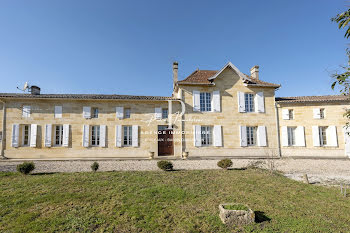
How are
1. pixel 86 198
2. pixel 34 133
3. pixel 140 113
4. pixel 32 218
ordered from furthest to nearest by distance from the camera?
pixel 140 113 < pixel 34 133 < pixel 86 198 < pixel 32 218

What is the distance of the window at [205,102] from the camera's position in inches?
548

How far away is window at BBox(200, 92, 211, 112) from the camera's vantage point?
13.9 metres

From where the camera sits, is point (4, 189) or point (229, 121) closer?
point (4, 189)

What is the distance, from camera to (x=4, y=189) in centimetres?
560

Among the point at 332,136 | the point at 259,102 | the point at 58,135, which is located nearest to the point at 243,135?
the point at 259,102

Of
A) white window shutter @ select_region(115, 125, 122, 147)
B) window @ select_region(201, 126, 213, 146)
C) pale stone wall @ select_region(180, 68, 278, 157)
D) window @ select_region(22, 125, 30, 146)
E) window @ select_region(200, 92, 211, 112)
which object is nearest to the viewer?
window @ select_region(22, 125, 30, 146)

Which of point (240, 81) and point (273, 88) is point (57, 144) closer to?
point (240, 81)

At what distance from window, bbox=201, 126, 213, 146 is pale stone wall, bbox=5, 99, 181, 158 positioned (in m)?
1.88

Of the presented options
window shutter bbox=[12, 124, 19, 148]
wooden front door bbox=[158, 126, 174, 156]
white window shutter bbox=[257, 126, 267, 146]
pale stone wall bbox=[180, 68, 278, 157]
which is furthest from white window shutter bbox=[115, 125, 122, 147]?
white window shutter bbox=[257, 126, 267, 146]

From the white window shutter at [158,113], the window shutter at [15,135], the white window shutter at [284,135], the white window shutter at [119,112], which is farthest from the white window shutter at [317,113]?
the window shutter at [15,135]

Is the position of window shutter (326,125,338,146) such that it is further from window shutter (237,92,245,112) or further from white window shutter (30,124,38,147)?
white window shutter (30,124,38,147)

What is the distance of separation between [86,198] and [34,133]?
10.7 metres

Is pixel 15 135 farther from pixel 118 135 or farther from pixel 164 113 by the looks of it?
pixel 164 113

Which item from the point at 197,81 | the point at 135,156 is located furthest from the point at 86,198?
the point at 197,81
